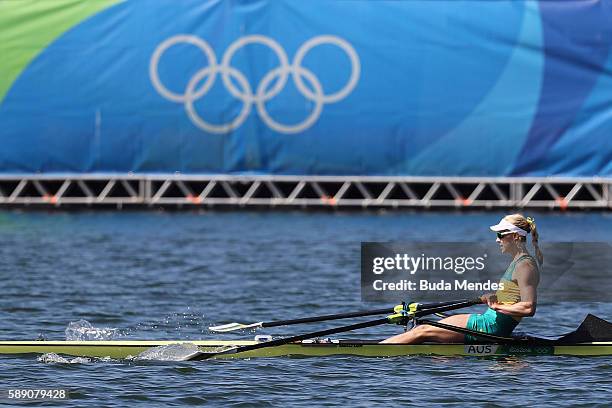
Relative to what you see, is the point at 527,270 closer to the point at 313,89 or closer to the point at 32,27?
the point at 313,89

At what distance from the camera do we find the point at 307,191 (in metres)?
45.8

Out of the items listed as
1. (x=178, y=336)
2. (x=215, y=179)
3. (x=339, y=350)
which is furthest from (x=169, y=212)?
(x=339, y=350)

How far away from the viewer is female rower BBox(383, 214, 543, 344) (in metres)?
16.5

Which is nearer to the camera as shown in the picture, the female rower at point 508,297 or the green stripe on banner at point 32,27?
the female rower at point 508,297

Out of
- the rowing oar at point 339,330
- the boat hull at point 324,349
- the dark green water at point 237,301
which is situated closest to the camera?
the dark green water at point 237,301

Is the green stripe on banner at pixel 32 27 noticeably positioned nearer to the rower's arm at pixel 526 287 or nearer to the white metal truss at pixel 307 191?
the white metal truss at pixel 307 191

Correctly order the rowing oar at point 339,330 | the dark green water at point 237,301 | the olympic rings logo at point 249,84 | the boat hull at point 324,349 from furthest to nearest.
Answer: the olympic rings logo at point 249,84
the boat hull at point 324,349
the rowing oar at point 339,330
the dark green water at point 237,301

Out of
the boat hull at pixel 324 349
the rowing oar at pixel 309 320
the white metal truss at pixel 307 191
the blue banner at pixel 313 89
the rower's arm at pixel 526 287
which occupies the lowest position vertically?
the boat hull at pixel 324 349

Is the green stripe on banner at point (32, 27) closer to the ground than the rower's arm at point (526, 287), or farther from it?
farther from it

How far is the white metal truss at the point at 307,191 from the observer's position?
4188 centimetres

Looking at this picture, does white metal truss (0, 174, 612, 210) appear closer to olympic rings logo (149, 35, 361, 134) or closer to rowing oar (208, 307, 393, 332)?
olympic rings logo (149, 35, 361, 134)

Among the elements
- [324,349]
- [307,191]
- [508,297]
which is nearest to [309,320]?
[324,349]

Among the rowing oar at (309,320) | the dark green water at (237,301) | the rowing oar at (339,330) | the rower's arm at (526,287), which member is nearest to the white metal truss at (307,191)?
the dark green water at (237,301)

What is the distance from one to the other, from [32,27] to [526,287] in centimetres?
2822
